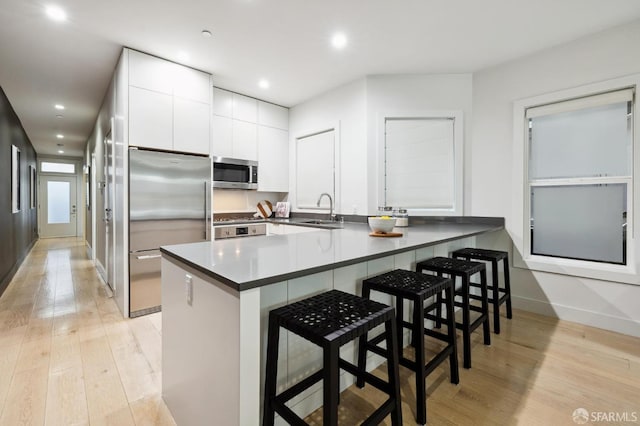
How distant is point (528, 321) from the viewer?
2.80 m

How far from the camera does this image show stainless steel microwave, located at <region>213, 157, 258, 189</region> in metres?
3.87

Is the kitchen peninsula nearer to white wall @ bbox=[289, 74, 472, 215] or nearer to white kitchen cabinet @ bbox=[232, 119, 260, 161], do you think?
white wall @ bbox=[289, 74, 472, 215]

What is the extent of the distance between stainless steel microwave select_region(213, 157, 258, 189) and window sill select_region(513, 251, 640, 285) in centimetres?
338

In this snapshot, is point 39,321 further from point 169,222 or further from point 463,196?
point 463,196

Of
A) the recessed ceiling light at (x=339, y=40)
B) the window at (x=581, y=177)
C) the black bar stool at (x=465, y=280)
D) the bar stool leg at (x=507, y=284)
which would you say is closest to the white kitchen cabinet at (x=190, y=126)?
the recessed ceiling light at (x=339, y=40)

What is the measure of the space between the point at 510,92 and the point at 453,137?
2.27ft

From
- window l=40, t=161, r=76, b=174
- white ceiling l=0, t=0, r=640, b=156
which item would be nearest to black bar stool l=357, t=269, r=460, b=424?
white ceiling l=0, t=0, r=640, b=156

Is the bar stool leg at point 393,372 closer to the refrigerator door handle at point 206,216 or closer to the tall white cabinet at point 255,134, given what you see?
the refrigerator door handle at point 206,216

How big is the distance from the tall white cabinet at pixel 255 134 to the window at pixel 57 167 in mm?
8468

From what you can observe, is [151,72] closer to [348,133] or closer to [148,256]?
[148,256]

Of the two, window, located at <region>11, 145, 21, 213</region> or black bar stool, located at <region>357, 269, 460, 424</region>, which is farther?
window, located at <region>11, 145, 21, 213</region>

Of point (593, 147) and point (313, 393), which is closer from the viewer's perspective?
point (313, 393)

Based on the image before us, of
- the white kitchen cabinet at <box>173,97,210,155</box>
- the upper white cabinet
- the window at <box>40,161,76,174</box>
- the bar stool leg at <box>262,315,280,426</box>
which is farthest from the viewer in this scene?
the window at <box>40,161,76,174</box>

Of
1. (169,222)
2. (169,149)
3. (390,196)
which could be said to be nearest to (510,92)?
(390,196)
